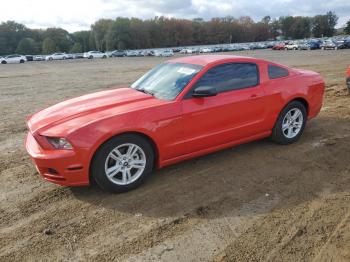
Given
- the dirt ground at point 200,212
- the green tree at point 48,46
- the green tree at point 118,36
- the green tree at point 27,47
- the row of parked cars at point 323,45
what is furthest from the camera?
the green tree at point 118,36

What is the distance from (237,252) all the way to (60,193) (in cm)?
238

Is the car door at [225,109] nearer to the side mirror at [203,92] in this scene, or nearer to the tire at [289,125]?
the side mirror at [203,92]

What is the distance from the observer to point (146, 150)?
4387 mm

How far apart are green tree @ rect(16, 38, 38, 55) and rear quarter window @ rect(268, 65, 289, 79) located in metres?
109

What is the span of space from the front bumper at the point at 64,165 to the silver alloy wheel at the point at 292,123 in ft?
11.0

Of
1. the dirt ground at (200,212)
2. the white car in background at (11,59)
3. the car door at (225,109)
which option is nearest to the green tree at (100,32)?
the white car in background at (11,59)

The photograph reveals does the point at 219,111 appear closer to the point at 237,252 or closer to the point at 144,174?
the point at 144,174

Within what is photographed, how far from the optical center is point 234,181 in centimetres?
457

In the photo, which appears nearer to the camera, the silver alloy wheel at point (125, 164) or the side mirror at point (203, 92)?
the silver alloy wheel at point (125, 164)

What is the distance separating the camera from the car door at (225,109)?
4691 millimetres

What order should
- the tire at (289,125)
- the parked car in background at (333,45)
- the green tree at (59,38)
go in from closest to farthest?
the tire at (289,125) → the parked car in background at (333,45) → the green tree at (59,38)

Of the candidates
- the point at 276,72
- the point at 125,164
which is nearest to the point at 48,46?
the point at 276,72

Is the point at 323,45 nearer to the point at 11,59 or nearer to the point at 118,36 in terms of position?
the point at 11,59

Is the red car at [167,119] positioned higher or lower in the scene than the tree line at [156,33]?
lower
